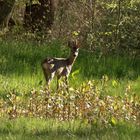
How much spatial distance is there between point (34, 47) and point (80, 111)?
6866 mm

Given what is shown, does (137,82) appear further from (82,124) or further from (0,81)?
(82,124)

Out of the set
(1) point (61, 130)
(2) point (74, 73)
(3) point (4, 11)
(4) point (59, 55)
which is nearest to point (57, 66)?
(2) point (74, 73)

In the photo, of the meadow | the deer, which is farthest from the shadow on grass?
the deer

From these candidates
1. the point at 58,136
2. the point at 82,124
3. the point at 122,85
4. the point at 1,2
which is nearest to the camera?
the point at 58,136

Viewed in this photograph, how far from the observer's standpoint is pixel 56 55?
1550cm

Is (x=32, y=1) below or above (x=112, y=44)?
above

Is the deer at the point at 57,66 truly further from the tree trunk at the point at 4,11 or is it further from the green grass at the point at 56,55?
the tree trunk at the point at 4,11

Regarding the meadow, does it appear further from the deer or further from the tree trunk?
the tree trunk

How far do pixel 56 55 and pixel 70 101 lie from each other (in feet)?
19.6

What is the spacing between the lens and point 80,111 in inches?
367

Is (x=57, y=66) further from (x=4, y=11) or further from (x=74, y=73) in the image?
(x=4, y=11)

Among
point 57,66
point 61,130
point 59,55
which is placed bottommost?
point 59,55

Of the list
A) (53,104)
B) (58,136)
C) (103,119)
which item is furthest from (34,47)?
(58,136)

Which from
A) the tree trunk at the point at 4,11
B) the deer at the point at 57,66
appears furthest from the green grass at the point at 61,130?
the tree trunk at the point at 4,11
